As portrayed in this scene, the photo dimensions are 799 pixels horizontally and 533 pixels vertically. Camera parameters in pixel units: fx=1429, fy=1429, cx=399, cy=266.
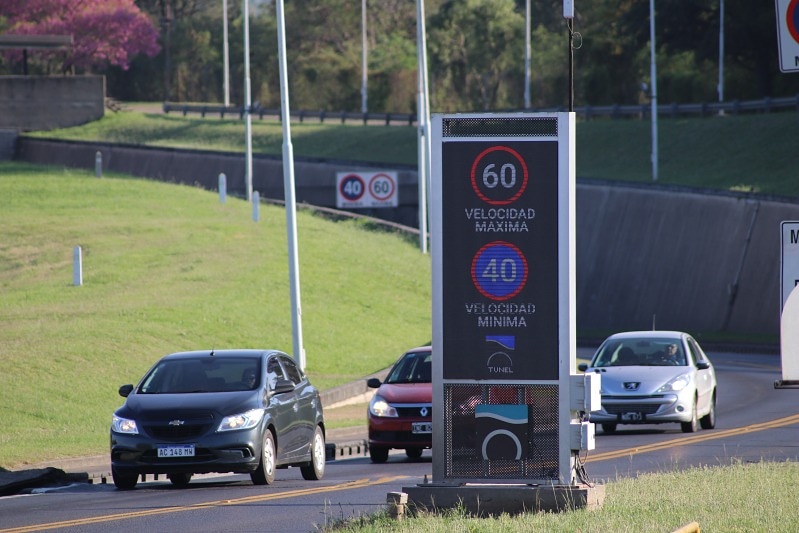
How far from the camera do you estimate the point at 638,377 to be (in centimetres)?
2303

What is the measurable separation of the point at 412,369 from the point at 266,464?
538 centimetres

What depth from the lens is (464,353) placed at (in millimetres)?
11953

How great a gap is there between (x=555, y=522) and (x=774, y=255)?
117 feet

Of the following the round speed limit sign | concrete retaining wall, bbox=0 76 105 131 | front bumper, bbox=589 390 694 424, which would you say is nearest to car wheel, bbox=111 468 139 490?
front bumper, bbox=589 390 694 424

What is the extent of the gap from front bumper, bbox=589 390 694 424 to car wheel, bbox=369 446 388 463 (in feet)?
12.5

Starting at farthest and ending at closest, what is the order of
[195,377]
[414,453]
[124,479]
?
1. [414,453]
2. [195,377]
3. [124,479]

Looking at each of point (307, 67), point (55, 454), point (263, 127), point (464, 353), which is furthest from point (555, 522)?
point (307, 67)

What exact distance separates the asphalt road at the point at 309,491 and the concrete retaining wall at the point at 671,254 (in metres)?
20.6

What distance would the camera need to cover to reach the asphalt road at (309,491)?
1291cm

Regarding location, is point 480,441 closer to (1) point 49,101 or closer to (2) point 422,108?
(2) point 422,108

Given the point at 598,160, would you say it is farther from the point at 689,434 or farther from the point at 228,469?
the point at 228,469

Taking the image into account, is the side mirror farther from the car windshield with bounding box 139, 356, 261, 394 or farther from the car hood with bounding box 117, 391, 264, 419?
the car hood with bounding box 117, 391, 264, 419

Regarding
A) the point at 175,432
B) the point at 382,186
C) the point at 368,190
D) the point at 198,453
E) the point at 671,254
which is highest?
the point at 382,186

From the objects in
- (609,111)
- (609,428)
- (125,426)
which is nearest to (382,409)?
(125,426)
